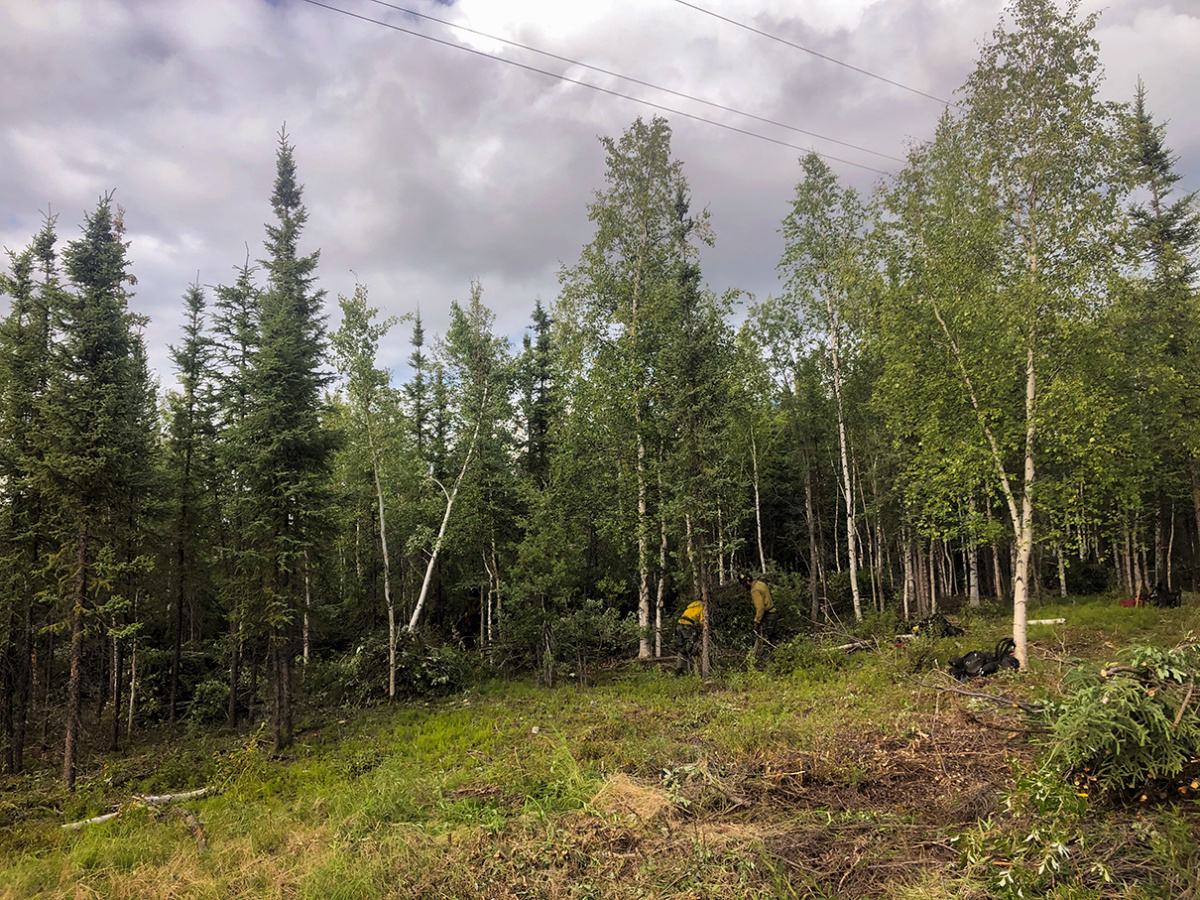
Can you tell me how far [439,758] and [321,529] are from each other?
6.28 m

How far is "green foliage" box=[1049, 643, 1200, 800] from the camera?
3.84 metres

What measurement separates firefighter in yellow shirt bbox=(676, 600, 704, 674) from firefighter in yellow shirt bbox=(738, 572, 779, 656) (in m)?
1.40

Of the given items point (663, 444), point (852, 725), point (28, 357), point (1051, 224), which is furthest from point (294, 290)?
point (1051, 224)

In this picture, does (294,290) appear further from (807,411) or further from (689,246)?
(807,411)

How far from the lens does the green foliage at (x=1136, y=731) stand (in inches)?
151

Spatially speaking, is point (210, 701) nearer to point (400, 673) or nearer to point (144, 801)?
point (400, 673)

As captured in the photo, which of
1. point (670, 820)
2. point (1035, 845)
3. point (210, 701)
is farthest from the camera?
point (210, 701)

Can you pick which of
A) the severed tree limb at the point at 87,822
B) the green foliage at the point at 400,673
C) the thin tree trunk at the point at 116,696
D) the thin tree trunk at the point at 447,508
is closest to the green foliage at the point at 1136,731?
the severed tree limb at the point at 87,822

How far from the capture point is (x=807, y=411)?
2205 centimetres

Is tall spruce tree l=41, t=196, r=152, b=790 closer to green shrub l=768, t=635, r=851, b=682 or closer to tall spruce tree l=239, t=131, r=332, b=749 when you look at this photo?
tall spruce tree l=239, t=131, r=332, b=749

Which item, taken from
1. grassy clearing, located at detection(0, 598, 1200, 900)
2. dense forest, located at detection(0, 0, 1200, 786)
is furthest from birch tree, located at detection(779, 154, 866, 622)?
grassy clearing, located at detection(0, 598, 1200, 900)

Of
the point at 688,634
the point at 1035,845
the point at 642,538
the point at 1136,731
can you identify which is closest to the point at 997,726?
the point at 1136,731

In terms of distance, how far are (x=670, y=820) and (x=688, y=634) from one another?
31.8 feet

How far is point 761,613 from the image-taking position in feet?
44.5
